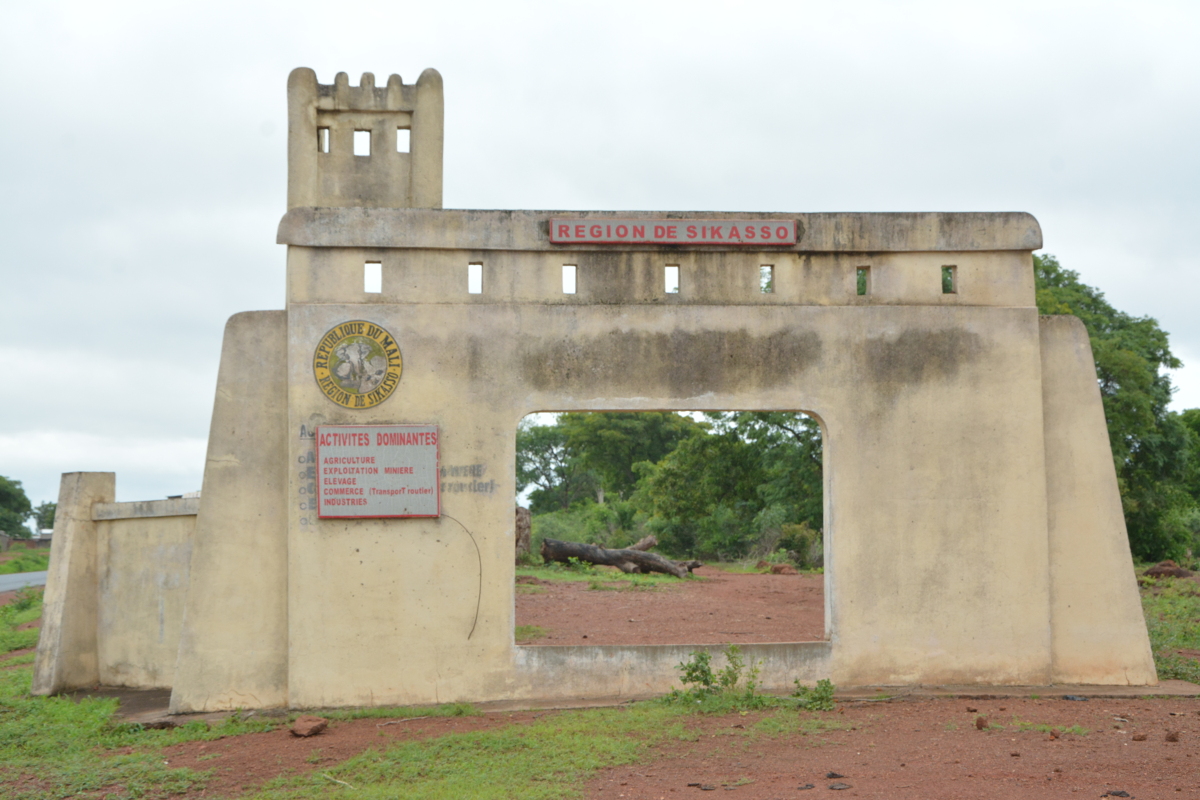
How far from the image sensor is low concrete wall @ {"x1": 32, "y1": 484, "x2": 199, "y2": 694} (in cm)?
970

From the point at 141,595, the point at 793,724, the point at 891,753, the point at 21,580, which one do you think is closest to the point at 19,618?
the point at 141,595

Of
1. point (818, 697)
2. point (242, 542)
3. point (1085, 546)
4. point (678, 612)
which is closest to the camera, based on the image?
point (818, 697)

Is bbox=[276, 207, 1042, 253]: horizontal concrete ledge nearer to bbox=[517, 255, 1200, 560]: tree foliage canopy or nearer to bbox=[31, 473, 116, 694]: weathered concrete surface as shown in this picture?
bbox=[31, 473, 116, 694]: weathered concrete surface

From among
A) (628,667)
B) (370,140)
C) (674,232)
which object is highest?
(370,140)

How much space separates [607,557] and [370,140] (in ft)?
38.6

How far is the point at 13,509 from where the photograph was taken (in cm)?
4103

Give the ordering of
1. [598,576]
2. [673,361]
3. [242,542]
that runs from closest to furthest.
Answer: [242,542] → [673,361] → [598,576]

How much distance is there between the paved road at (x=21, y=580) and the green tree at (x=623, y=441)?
15842 millimetres

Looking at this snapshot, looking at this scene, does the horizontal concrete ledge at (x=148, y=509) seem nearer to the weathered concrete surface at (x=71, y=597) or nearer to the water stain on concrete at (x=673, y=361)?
the weathered concrete surface at (x=71, y=597)

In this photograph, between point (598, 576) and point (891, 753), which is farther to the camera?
point (598, 576)

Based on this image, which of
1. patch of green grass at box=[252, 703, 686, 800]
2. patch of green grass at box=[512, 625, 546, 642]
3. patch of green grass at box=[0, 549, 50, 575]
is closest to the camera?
patch of green grass at box=[252, 703, 686, 800]

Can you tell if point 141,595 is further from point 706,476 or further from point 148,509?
point 706,476

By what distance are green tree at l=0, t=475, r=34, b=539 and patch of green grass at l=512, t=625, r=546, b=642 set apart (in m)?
33.4

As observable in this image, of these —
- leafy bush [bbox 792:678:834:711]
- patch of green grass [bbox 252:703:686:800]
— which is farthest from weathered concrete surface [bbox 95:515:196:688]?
leafy bush [bbox 792:678:834:711]
